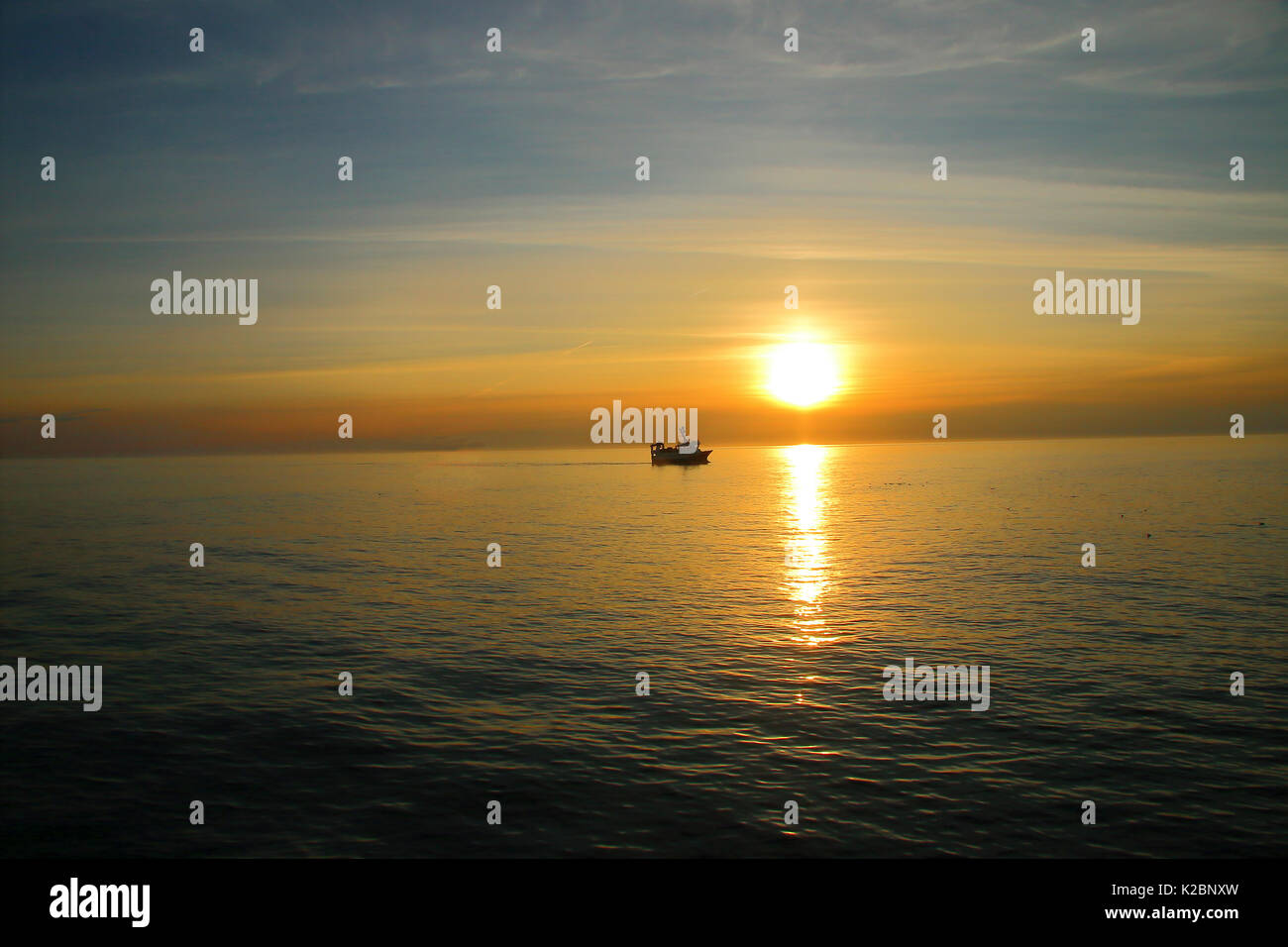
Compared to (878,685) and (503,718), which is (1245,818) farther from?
(503,718)

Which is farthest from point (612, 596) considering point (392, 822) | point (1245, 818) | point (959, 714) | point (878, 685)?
point (1245, 818)

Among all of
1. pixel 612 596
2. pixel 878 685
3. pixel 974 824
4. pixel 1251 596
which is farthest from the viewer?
pixel 612 596

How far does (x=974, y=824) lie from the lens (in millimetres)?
17547

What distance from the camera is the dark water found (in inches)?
698

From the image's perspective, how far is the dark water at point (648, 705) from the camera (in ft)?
58.1

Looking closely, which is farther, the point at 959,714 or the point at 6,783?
the point at 959,714

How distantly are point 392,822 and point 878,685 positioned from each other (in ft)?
56.6

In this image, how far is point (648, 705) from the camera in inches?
1029
